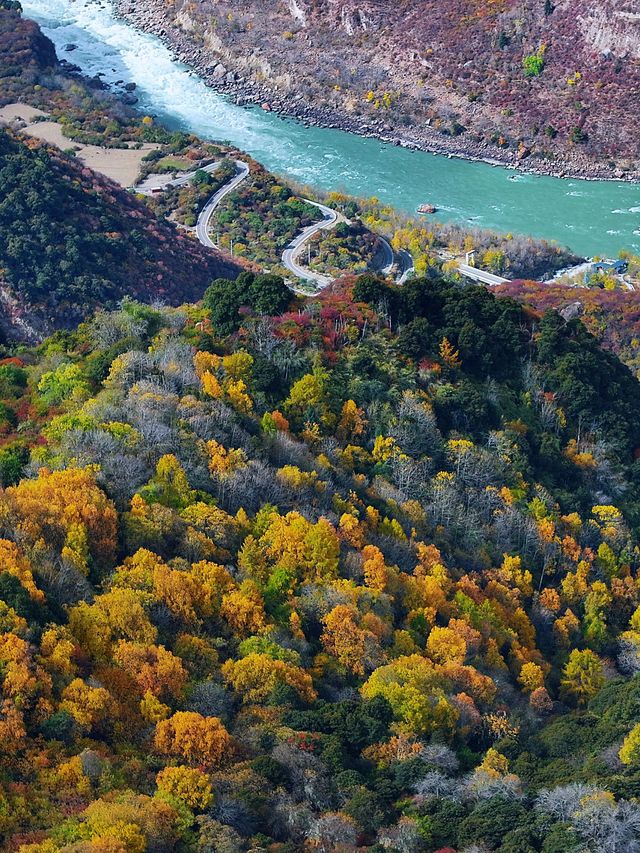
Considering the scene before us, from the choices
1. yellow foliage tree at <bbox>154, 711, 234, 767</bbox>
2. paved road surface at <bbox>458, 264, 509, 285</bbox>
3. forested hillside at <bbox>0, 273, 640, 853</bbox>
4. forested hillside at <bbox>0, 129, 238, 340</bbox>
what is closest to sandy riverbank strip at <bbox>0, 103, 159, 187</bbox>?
forested hillside at <bbox>0, 129, 238, 340</bbox>

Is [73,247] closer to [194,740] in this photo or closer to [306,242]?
[306,242]

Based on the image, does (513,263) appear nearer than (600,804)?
No

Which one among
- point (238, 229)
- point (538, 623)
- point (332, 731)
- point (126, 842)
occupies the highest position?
point (126, 842)

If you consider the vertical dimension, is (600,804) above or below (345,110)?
above

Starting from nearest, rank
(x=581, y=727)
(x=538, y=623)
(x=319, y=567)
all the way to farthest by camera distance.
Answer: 1. (x=581, y=727)
2. (x=319, y=567)
3. (x=538, y=623)

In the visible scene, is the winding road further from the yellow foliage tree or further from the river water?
the yellow foliage tree

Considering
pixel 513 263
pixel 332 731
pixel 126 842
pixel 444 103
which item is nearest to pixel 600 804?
pixel 332 731

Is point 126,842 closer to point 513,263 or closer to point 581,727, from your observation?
point 581,727
